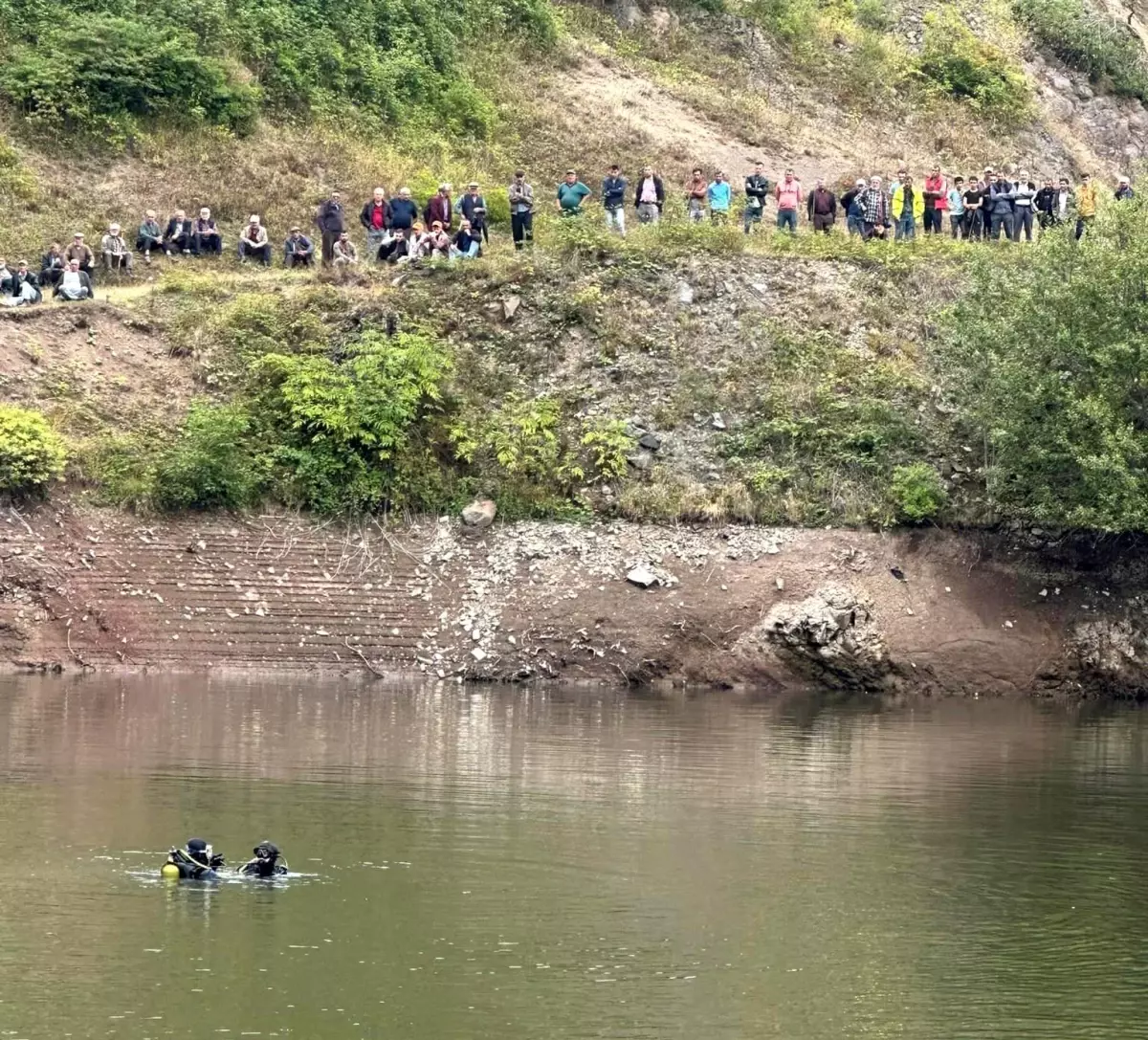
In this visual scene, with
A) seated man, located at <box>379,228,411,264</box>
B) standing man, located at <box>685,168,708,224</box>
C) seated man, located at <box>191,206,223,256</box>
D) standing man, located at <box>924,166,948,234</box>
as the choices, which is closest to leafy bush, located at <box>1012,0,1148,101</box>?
standing man, located at <box>924,166,948,234</box>

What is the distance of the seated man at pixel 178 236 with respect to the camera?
57.0m

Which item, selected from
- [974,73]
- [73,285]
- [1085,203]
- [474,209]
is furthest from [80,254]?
[974,73]

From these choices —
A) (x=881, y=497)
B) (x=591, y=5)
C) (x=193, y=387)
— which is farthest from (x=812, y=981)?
(x=591, y=5)

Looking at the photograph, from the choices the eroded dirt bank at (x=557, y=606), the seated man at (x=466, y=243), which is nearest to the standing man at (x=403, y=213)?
the seated man at (x=466, y=243)

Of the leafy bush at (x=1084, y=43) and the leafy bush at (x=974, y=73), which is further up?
the leafy bush at (x=1084, y=43)

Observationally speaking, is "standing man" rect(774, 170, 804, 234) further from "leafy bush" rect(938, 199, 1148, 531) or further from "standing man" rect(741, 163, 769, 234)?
"leafy bush" rect(938, 199, 1148, 531)

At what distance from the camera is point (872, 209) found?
5894 cm

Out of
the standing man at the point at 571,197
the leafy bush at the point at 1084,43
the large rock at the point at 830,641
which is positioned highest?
the leafy bush at the point at 1084,43

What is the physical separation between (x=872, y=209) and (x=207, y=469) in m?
19.8

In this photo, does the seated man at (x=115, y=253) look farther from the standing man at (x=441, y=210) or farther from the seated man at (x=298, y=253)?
the standing man at (x=441, y=210)

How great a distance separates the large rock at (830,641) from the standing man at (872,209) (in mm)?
14681

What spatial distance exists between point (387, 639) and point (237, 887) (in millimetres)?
20780

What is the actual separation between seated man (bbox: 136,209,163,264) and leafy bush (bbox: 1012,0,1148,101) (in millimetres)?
39069

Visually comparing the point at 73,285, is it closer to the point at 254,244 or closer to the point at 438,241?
the point at 254,244
